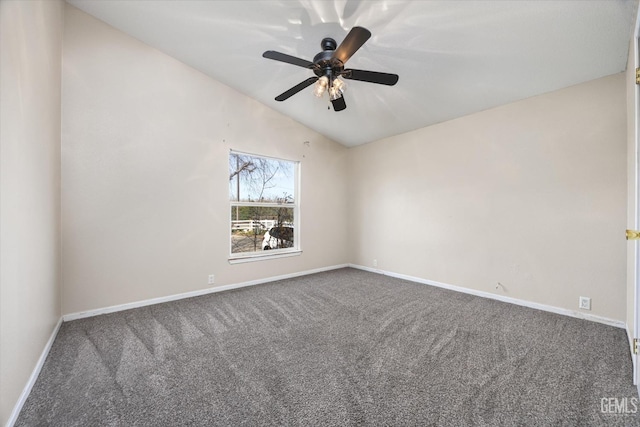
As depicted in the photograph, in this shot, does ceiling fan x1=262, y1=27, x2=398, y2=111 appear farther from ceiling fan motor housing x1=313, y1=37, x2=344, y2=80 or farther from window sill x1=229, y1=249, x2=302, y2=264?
window sill x1=229, y1=249, x2=302, y2=264

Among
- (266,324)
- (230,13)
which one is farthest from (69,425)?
(230,13)

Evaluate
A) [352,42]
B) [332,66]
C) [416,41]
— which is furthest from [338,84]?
[416,41]

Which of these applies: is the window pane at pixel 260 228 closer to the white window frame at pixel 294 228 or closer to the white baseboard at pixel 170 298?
the white window frame at pixel 294 228

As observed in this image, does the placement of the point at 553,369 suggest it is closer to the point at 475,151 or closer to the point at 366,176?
the point at 475,151

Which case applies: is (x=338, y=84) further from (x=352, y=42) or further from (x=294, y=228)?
(x=294, y=228)

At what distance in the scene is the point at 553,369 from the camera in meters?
1.94

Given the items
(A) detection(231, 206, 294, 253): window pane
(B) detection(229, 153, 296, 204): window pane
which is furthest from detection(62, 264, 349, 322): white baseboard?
(B) detection(229, 153, 296, 204): window pane

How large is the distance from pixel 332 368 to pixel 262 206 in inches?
116

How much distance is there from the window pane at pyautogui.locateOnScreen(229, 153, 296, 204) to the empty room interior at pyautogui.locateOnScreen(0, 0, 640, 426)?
3 cm

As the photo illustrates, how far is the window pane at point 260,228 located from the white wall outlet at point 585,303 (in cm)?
388

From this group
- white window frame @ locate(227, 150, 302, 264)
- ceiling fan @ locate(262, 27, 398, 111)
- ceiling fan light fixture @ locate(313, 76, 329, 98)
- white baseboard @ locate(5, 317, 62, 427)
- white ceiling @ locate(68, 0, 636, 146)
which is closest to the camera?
white baseboard @ locate(5, 317, 62, 427)

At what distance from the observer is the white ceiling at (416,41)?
2141 millimetres

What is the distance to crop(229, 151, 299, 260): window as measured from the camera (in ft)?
13.5

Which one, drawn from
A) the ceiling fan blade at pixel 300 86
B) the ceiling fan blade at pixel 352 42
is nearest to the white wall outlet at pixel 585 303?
the ceiling fan blade at pixel 352 42
